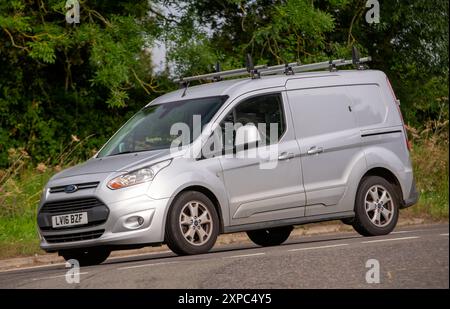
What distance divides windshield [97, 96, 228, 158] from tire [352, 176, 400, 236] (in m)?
2.10

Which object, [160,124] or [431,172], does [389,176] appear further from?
[431,172]

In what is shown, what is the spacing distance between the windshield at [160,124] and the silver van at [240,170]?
0.02 metres

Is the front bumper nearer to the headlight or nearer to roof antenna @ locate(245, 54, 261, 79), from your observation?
the headlight

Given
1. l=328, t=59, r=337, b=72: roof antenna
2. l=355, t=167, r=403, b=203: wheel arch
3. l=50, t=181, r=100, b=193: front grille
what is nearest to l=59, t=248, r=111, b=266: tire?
l=50, t=181, r=100, b=193: front grille

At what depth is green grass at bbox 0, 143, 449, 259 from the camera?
1505 centimetres

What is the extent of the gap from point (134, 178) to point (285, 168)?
194cm

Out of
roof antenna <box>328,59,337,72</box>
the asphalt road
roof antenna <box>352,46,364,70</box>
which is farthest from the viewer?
roof antenna <box>352,46,364,70</box>

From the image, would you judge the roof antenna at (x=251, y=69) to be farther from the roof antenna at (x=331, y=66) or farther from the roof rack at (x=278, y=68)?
the roof antenna at (x=331, y=66)

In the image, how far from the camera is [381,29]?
80.8 ft

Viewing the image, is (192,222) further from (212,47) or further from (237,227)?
(212,47)

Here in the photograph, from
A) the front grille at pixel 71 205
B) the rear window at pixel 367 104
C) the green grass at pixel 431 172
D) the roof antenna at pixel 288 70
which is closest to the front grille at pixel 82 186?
the front grille at pixel 71 205

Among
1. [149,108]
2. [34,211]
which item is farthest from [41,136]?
[149,108]

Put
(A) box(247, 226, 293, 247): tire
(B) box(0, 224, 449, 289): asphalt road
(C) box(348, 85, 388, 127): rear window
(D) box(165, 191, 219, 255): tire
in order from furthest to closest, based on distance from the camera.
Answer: (A) box(247, 226, 293, 247): tire → (C) box(348, 85, 388, 127): rear window → (D) box(165, 191, 219, 255): tire → (B) box(0, 224, 449, 289): asphalt road

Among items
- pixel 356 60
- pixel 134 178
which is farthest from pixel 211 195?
pixel 356 60
